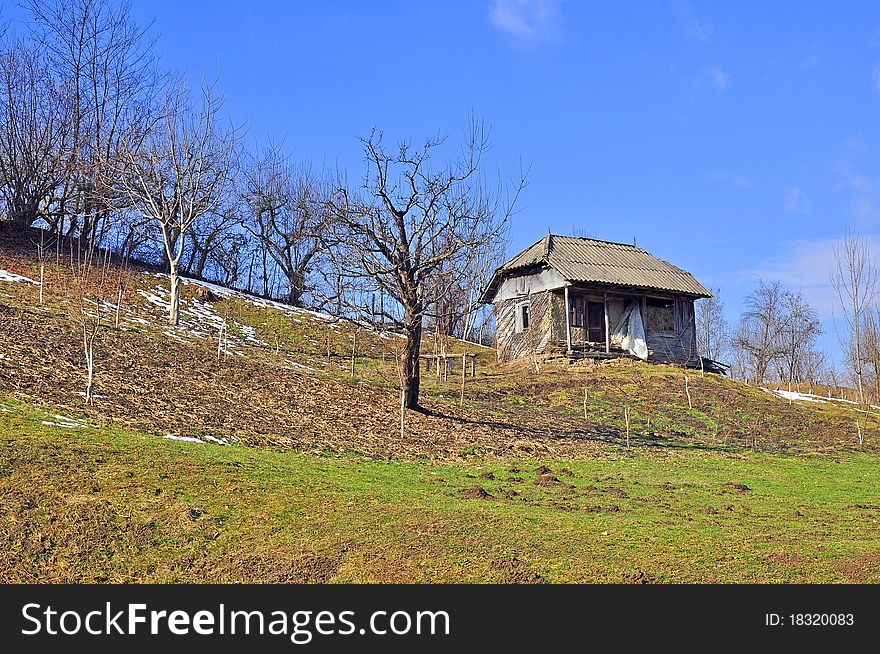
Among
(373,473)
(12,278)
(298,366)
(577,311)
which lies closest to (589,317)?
(577,311)

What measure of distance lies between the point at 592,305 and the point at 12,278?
76.4ft

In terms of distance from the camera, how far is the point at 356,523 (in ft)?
27.2

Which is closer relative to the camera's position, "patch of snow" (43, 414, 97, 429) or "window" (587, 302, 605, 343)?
"patch of snow" (43, 414, 97, 429)

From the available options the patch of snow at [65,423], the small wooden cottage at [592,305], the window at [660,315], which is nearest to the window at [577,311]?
the small wooden cottage at [592,305]

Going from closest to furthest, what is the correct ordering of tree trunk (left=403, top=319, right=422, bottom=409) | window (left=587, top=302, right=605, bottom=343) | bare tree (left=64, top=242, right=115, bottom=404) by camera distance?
1. tree trunk (left=403, top=319, right=422, bottom=409)
2. bare tree (left=64, top=242, right=115, bottom=404)
3. window (left=587, top=302, right=605, bottom=343)

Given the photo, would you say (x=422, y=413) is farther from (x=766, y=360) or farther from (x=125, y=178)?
(x=766, y=360)

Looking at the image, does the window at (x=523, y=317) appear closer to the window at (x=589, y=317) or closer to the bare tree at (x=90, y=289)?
the window at (x=589, y=317)

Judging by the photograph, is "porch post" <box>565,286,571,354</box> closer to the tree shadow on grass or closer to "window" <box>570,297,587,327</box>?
"window" <box>570,297,587,327</box>

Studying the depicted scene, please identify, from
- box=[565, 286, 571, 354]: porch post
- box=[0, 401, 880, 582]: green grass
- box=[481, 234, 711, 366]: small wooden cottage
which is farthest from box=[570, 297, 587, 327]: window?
box=[0, 401, 880, 582]: green grass

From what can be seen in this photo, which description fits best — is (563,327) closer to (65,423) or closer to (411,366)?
(411,366)

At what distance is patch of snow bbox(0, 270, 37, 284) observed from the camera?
1021 inches

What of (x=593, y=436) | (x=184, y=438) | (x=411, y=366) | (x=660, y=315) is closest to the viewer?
(x=184, y=438)

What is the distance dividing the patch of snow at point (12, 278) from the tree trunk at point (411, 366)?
15776mm

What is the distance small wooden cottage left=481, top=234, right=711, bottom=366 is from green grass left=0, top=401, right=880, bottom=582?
19.9 metres
